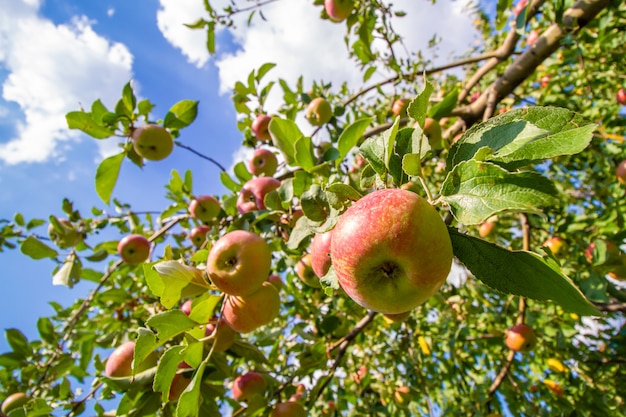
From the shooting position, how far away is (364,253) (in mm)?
794

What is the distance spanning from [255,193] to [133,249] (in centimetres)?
110

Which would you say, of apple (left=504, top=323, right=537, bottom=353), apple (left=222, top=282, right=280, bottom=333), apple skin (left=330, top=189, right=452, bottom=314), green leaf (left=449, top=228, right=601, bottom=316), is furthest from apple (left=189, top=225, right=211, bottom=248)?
apple (left=504, top=323, right=537, bottom=353)

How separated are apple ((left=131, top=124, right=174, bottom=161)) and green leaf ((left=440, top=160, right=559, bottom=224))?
1.93 meters

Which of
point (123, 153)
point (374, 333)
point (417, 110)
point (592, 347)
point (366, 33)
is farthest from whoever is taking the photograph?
point (374, 333)

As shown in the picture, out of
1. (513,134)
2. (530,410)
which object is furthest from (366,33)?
(530,410)

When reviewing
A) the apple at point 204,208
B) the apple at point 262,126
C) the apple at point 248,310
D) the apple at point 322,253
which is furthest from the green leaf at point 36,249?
the apple at point 322,253

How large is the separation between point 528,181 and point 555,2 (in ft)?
7.75

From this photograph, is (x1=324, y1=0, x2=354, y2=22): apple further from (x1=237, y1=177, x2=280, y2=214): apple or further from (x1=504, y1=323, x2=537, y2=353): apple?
(x1=504, y1=323, x2=537, y2=353): apple

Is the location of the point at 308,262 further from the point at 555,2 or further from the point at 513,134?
the point at 555,2

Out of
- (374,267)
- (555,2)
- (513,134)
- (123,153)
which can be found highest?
(555,2)

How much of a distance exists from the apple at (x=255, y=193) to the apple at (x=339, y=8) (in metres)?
1.70

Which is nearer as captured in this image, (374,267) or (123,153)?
(374,267)

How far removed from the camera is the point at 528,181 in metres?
0.64

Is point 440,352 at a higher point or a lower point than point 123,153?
lower
